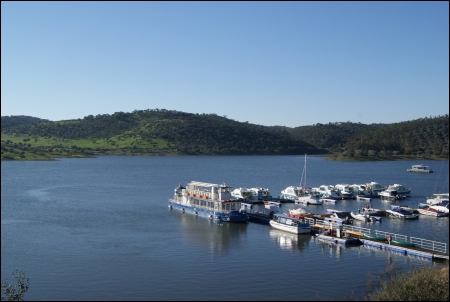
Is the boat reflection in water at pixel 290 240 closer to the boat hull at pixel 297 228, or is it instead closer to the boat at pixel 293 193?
the boat hull at pixel 297 228

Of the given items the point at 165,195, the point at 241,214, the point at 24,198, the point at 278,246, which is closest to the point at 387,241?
the point at 278,246

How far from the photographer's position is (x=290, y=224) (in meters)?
44.0

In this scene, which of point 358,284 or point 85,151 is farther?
point 85,151

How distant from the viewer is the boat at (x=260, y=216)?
161ft

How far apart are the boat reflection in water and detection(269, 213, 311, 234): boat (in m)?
0.48

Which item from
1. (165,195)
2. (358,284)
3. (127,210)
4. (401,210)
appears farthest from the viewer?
(165,195)

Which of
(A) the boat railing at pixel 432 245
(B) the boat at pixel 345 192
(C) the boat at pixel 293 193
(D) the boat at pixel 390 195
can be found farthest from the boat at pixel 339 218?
(D) the boat at pixel 390 195

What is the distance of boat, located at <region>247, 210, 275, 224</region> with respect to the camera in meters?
49.2

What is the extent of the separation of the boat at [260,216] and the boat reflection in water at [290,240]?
4.62 metres

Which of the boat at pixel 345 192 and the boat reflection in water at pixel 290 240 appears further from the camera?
the boat at pixel 345 192

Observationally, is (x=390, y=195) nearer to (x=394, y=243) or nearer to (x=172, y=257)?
(x=394, y=243)

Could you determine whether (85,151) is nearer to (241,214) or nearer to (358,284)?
(241,214)

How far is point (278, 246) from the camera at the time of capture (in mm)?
38688

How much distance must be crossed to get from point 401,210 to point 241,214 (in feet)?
62.4
